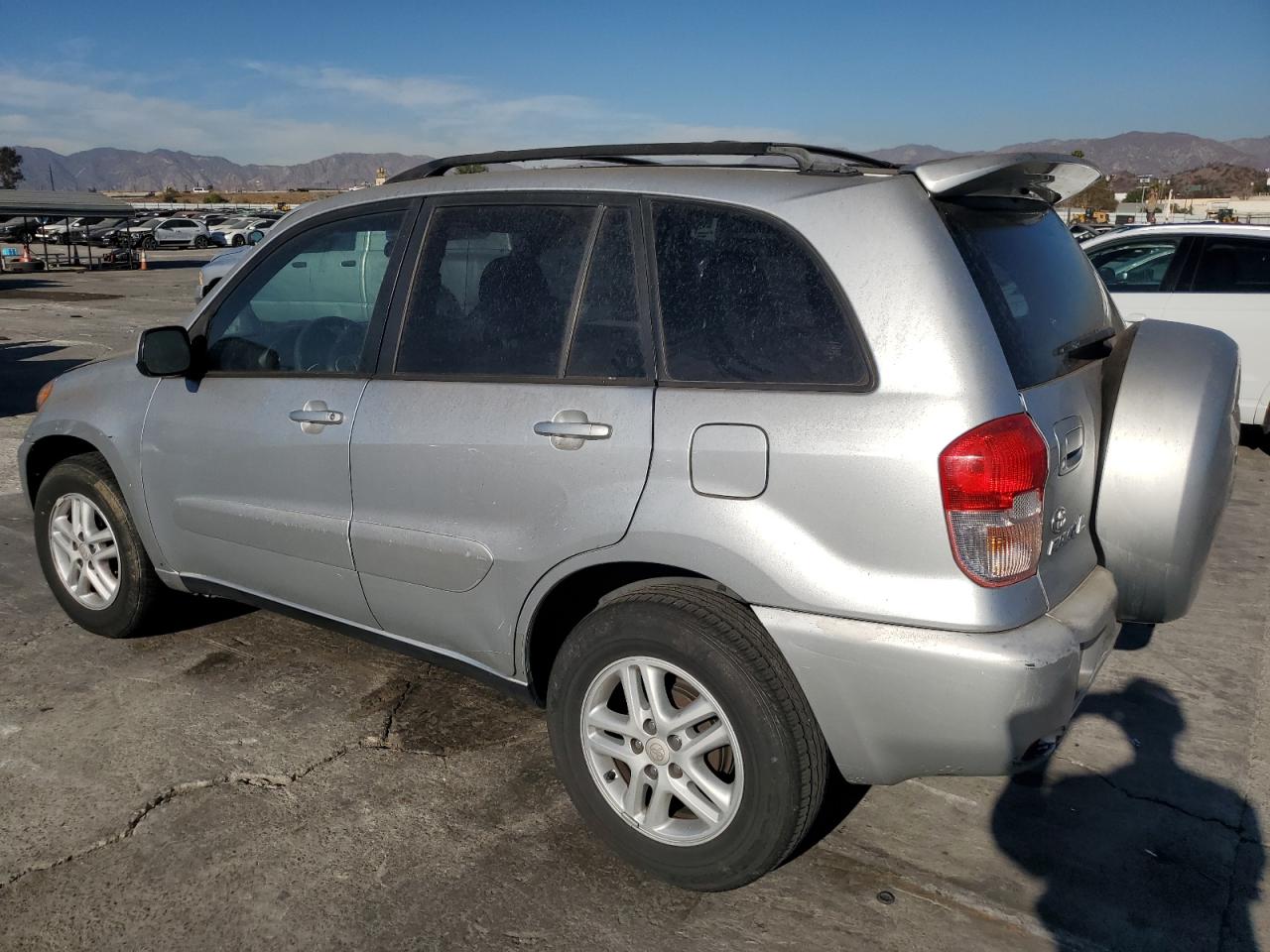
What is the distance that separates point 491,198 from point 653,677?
1521 mm

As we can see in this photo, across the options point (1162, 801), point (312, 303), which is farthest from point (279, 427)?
point (1162, 801)

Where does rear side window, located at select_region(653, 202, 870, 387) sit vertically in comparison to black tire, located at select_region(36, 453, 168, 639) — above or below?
above

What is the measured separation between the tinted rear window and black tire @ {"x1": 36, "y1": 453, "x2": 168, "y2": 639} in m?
3.25

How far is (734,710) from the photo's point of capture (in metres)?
2.61

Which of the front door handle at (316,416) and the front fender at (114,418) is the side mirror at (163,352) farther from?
the front door handle at (316,416)

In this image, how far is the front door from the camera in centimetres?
346

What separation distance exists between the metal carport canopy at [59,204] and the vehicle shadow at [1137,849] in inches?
1010

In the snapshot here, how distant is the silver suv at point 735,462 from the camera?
2.45m

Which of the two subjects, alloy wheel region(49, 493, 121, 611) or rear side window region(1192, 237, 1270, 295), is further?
rear side window region(1192, 237, 1270, 295)

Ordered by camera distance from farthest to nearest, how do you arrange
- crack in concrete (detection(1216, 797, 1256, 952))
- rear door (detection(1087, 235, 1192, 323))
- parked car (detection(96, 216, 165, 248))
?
parked car (detection(96, 216, 165, 248)) < rear door (detection(1087, 235, 1192, 323)) < crack in concrete (detection(1216, 797, 1256, 952))

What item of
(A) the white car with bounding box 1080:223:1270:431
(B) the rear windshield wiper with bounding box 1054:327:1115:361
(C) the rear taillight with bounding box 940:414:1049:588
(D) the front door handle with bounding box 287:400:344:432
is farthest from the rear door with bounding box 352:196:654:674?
(A) the white car with bounding box 1080:223:1270:431

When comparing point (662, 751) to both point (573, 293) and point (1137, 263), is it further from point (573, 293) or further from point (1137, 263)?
point (1137, 263)

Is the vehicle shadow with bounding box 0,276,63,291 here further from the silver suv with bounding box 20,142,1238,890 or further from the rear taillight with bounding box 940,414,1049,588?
the rear taillight with bounding box 940,414,1049,588

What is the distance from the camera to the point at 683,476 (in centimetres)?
267
